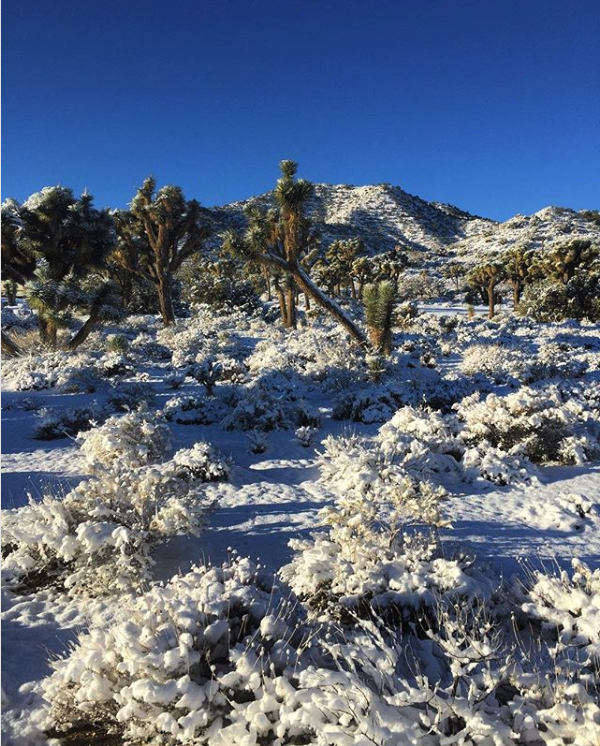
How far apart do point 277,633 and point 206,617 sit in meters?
0.44

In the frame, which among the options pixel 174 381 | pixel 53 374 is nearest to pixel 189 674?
pixel 174 381

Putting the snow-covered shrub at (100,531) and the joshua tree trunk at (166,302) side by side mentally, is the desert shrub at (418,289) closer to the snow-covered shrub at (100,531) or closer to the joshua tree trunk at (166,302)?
the joshua tree trunk at (166,302)

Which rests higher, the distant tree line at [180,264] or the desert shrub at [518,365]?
the distant tree line at [180,264]

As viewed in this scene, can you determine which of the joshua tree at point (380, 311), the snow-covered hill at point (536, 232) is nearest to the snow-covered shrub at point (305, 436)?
the joshua tree at point (380, 311)

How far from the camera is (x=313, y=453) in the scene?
764 cm

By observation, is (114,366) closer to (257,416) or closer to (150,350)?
(150,350)

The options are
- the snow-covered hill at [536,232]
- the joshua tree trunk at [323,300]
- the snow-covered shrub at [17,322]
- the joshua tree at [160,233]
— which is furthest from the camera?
the snow-covered hill at [536,232]

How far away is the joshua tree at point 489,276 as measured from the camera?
98.1 feet

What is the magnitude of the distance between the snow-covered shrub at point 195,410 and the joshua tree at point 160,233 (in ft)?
48.3

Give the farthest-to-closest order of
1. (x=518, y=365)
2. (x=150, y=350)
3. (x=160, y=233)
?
(x=160, y=233) → (x=150, y=350) → (x=518, y=365)

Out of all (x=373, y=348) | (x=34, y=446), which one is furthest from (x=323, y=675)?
(x=373, y=348)

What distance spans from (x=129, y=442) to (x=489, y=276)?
29.7m

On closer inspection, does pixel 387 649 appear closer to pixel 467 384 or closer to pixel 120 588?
pixel 120 588

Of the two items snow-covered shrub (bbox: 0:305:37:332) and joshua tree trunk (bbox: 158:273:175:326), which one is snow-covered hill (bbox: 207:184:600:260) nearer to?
joshua tree trunk (bbox: 158:273:175:326)
